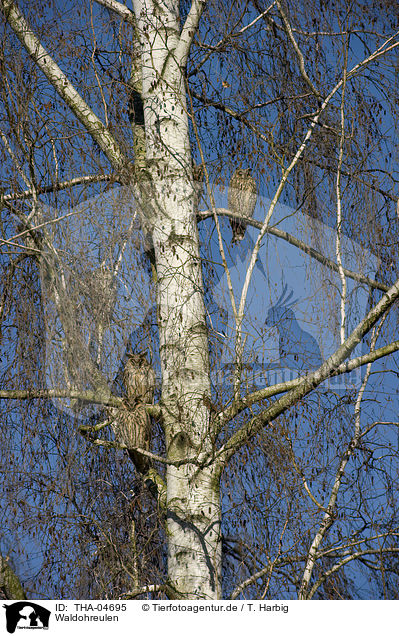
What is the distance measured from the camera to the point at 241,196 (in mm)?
5184

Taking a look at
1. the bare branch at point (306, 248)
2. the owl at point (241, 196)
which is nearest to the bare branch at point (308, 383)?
the bare branch at point (306, 248)

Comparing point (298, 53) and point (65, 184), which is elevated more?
point (298, 53)

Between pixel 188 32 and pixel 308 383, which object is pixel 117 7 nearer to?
pixel 188 32

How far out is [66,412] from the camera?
13.4ft

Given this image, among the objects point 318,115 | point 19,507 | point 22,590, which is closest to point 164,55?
point 318,115

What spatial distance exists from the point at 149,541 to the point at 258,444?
0.82 meters

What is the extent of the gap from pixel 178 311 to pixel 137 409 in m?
0.62

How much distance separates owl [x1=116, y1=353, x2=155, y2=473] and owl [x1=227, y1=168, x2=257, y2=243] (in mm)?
943

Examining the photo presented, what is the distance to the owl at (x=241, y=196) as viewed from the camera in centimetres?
486

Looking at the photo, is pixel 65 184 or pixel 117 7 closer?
pixel 65 184

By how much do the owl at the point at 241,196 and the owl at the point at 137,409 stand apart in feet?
3.09

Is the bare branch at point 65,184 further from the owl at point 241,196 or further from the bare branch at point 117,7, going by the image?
the bare branch at point 117,7
